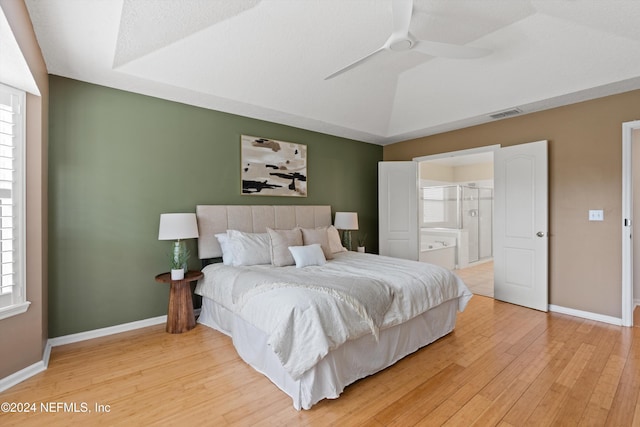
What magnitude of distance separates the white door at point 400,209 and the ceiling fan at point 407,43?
2783mm

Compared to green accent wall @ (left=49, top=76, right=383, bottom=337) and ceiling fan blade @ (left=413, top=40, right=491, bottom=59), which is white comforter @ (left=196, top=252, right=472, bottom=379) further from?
ceiling fan blade @ (left=413, top=40, right=491, bottom=59)

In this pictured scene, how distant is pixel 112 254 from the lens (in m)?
3.18

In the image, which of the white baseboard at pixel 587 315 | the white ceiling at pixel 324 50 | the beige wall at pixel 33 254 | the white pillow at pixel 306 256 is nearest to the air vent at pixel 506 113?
the white ceiling at pixel 324 50

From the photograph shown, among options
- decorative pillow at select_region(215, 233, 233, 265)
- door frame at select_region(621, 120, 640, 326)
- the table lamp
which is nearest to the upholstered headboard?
decorative pillow at select_region(215, 233, 233, 265)

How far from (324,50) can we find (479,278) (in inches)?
187

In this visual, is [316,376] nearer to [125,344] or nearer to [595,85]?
[125,344]

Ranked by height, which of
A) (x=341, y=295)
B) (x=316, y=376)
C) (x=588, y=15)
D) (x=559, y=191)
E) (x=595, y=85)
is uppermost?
(x=588, y=15)

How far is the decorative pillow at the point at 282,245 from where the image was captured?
3422 millimetres

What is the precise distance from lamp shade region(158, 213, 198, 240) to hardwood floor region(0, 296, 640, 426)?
1.00 m

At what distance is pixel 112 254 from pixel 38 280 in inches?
30.3

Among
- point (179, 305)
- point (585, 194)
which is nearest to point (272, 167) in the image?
point (179, 305)

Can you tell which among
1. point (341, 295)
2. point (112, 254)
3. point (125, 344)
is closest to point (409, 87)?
point (341, 295)

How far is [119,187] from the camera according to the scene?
323cm

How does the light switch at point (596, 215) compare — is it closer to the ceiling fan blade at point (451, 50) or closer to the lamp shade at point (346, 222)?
the ceiling fan blade at point (451, 50)
